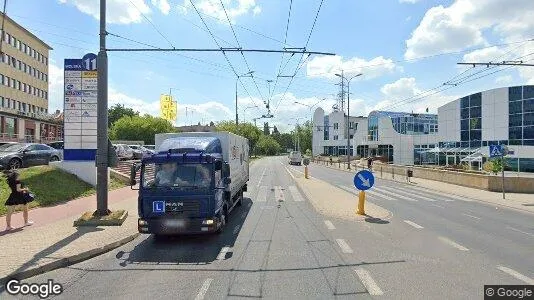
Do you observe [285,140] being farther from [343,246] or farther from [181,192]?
[343,246]

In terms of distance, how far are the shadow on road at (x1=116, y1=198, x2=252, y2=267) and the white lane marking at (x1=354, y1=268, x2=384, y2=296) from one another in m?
2.83

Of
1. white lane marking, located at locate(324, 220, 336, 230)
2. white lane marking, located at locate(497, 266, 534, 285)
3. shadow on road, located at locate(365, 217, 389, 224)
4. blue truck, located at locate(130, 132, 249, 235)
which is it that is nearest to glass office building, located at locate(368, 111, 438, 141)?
shadow on road, located at locate(365, 217, 389, 224)

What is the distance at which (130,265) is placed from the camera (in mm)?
8758

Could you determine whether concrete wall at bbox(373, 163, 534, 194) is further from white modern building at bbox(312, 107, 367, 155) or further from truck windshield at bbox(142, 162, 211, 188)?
white modern building at bbox(312, 107, 367, 155)

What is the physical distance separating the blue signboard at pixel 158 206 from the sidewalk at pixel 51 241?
1.10m

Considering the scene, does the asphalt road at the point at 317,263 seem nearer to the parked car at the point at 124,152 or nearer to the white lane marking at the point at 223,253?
the white lane marking at the point at 223,253

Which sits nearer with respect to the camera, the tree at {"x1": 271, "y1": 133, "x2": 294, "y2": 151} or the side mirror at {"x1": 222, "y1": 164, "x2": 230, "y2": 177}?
the side mirror at {"x1": 222, "y1": 164, "x2": 230, "y2": 177}

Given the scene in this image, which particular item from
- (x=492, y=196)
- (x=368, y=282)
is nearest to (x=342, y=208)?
(x=368, y=282)

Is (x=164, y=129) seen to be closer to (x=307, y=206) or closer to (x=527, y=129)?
(x=527, y=129)

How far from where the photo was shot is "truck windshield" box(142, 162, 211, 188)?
432 inches

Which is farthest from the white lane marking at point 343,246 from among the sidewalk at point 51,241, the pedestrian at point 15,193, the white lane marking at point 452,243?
the pedestrian at point 15,193

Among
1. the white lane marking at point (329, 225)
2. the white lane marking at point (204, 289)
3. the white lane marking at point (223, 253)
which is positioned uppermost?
the white lane marking at point (329, 225)

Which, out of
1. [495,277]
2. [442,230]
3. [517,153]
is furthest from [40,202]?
[517,153]

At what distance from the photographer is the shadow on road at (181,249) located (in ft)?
30.1
